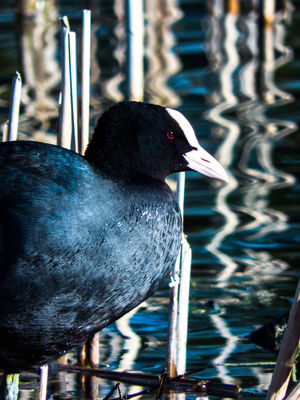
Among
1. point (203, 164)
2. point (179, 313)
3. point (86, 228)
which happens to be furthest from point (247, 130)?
point (86, 228)

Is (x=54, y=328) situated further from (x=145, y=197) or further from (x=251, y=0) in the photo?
(x=251, y=0)

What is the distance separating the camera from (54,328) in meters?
2.89

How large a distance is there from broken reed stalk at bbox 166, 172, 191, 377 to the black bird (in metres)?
0.38

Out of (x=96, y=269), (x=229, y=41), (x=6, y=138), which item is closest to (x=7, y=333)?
(x=96, y=269)

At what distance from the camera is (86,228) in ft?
9.20

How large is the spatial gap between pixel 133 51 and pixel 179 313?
1.96 m

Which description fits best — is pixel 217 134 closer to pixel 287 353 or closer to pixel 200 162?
pixel 200 162

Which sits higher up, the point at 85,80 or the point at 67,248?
the point at 85,80

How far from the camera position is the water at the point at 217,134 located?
386 cm

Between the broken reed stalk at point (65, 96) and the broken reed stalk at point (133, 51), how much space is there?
1.03 m

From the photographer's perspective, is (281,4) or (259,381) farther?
(281,4)

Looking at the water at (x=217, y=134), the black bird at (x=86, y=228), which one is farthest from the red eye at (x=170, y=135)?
the water at (x=217, y=134)

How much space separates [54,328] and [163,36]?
747 cm

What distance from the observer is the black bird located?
2.76 metres
